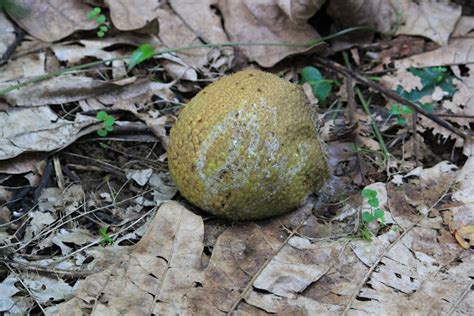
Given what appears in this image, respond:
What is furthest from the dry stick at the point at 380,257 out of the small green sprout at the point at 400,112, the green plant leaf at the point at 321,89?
the green plant leaf at the point at 321,89

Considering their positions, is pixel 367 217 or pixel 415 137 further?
pixel 415 137

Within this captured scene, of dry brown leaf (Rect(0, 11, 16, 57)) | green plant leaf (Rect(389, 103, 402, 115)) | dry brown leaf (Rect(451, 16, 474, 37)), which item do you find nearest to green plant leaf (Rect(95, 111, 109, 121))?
dry brown leaf (Rect(0, 11, 16, 57))

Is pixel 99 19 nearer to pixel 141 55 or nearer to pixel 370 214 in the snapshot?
pixel 141 55

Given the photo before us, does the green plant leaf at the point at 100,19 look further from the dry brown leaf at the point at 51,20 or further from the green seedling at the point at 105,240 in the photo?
the green seedling at the point at 105,240

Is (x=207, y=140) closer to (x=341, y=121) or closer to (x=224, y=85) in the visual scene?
(x=224, y=85)

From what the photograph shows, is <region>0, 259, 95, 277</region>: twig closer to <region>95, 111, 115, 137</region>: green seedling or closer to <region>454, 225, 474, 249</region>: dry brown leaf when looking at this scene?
<region>95, 111, 115, 137</region>: green seedling

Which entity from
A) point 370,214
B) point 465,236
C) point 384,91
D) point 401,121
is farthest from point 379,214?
point 384,91
